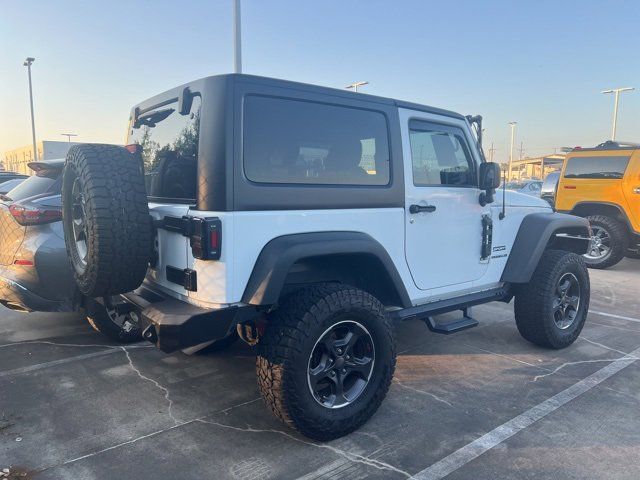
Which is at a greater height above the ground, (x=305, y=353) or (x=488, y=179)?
(x=488, y=179)

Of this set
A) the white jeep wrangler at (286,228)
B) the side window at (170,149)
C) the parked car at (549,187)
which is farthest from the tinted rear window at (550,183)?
the side window at (170,149)

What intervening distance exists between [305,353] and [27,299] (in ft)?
8.53

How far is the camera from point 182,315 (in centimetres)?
255

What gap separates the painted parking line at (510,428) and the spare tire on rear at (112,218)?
195 cm

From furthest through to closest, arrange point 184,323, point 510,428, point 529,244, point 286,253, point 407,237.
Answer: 1. point 529,244
2. point 407,237
3. point 510,428
4. point 286,253
5. point 184,323

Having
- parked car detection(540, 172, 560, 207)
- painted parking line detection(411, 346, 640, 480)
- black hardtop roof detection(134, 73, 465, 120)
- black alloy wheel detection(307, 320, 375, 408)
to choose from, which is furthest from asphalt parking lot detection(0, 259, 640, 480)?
parked car detection(540, 172, 560, 207)

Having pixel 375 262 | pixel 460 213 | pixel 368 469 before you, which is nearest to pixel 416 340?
pixel 460 213

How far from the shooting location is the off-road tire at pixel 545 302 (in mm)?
4242

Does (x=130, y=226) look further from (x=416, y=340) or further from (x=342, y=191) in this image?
(x=416, y=340)

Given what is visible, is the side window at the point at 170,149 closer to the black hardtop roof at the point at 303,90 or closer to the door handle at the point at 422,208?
the black hardtop roof at the point at 303,90

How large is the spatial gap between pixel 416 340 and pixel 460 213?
152 centimetres

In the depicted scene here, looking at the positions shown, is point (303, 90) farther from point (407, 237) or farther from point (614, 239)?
point (614, 239)

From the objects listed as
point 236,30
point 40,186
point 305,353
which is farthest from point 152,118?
point 236,30

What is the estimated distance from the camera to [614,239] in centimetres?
844
